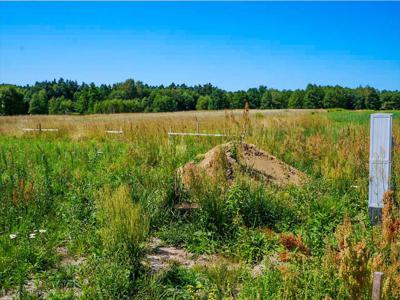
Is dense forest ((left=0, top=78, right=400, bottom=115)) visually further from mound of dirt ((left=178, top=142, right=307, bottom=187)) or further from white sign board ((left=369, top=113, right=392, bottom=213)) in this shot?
white sign board ((left=369, top=113, right=392, bottom=213))

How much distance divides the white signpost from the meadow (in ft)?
0.90

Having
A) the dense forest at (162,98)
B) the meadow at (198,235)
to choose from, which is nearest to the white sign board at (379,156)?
the meadow at (198,235)

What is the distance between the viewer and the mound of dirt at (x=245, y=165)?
733 centimetres

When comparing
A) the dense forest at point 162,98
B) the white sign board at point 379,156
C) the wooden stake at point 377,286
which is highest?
the dense forest at point 162,98

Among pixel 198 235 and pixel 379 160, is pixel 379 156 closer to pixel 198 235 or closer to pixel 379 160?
pixel 379 160

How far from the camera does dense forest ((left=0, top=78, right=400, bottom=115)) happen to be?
275 feet

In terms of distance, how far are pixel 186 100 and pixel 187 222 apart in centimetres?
9627

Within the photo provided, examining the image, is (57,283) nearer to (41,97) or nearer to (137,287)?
(137,287)

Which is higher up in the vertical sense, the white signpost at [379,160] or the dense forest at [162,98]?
the dense forest at [162,98]

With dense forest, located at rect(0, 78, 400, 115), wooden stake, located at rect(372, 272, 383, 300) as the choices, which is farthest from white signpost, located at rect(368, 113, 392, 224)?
dense forest, located at rect(0, 78, 400, 115)

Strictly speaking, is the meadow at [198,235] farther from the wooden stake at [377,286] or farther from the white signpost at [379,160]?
the white signpost at [379,160]

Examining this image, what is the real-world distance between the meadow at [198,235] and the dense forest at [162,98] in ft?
235

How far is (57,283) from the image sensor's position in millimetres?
3977

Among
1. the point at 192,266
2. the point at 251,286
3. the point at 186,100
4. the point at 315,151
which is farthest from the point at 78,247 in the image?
the point at 186,100
